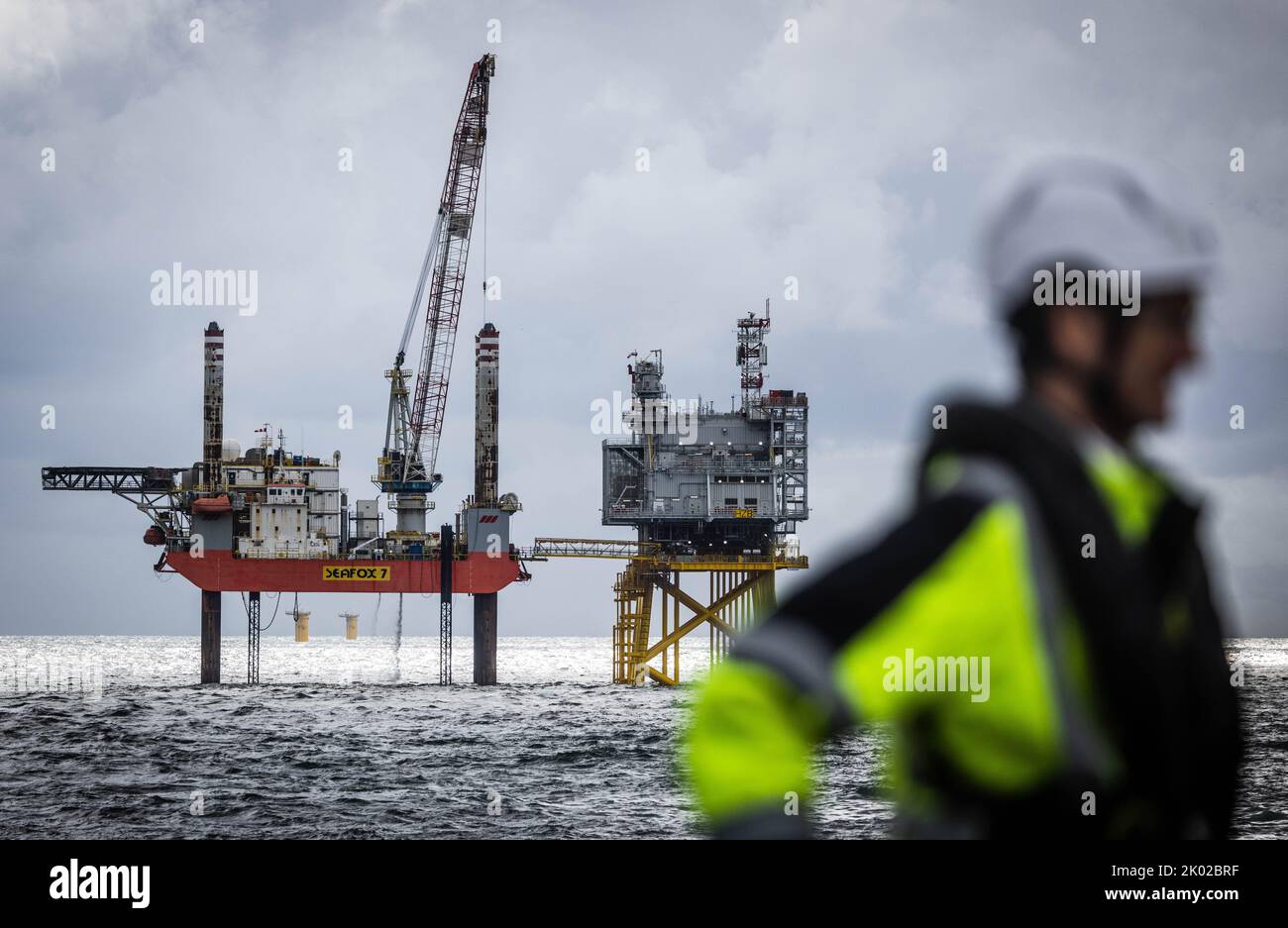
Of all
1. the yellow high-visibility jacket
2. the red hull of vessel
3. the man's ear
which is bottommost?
the red hull of vessel

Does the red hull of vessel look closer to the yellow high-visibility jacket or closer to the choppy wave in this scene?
the choppy wave

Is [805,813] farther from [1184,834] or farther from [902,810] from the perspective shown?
[1184,834]

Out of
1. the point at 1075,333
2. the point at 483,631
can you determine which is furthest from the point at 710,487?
the point at 1075,333

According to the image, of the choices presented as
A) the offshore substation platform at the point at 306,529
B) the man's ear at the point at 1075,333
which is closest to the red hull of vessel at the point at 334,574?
the offshore substation platform at the point at 306,529

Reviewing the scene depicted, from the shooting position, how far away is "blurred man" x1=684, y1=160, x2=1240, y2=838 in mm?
2061

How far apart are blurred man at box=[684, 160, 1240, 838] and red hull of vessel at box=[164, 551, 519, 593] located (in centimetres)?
8075

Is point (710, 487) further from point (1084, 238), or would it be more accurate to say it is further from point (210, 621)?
point (1084, 238)

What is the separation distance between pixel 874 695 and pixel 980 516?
327 millimetres

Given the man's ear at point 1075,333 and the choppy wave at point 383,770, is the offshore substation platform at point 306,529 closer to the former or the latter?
the choppy wave at point 383,770

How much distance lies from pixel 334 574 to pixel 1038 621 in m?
81.6

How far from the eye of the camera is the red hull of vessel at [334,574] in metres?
81.1

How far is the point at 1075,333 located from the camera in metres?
2.35

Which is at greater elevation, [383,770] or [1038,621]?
[1038,621]

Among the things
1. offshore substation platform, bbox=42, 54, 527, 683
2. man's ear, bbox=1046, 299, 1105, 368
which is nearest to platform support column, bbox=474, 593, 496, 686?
offshore substation platform, bbox=42, 54, 527, 683
